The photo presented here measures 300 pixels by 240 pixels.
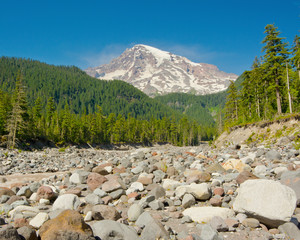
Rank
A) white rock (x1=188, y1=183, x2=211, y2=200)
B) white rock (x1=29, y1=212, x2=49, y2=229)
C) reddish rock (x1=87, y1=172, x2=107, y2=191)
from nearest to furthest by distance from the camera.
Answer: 1. white rock (x1=29, y1=212, x2=49, y2=229)
2. white rock (x1=188, y1=183, x2=211, y2=200)
3. reddish rock (x1=87, y1=172, x2=107, y2=191)

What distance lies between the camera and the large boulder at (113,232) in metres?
4.39

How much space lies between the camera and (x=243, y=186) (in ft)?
18.4

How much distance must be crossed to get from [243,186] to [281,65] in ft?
84.1

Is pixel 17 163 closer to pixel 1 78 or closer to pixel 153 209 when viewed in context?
pixel 153 209

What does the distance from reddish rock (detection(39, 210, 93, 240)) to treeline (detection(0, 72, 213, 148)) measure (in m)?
36.8

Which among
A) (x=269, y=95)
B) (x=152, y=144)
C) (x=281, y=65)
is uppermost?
(x=281, y=65)

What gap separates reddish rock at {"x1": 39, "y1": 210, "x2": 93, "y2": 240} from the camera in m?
3.65

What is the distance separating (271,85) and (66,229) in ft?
93.8

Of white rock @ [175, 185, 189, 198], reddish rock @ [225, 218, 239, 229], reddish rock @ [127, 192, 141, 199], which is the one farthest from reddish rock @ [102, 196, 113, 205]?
reddish rock @ [225, 218, 239, 229]

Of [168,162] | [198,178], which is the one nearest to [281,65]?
[168,162]

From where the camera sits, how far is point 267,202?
16.4 feet

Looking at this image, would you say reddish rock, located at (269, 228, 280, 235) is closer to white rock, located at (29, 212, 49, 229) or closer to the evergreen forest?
white rock, located at (29, 212, 49, 229)

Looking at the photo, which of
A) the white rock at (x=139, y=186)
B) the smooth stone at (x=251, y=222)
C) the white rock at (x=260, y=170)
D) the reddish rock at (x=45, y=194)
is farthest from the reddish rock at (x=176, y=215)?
the white rock at (x=260, y=170)

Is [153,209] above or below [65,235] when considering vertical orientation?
below
